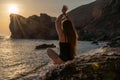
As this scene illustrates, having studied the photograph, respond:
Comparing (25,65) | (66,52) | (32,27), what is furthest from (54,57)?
(32,27)

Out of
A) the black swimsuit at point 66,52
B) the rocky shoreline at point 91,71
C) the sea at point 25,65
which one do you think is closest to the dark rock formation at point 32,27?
the sea at point 25,65

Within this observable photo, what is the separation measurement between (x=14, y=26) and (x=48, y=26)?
19.0 meters

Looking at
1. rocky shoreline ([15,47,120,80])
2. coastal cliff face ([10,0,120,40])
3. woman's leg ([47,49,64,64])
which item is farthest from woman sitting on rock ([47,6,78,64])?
coastal cliff face ([10,0,120,40])

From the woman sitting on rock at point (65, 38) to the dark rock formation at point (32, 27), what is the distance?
140m

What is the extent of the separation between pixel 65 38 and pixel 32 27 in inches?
5945

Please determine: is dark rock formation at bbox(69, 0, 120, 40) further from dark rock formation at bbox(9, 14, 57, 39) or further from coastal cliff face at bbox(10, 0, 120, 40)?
dark rock formation at bbox(9, 14, 57, 39)

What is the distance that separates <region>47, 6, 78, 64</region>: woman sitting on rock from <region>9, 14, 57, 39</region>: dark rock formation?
140 metres

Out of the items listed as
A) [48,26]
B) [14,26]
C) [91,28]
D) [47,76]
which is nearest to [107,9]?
[91,28]

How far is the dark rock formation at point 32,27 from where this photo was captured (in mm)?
156500

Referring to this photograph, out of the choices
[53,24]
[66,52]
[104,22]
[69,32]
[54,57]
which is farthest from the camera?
[53,24]

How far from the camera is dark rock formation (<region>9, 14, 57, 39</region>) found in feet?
513

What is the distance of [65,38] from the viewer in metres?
9.91

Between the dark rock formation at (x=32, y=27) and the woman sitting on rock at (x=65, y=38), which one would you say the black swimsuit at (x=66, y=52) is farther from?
the dark rock formation at (x=32, y=27)

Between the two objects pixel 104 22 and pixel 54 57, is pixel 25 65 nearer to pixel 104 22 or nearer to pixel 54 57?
pixel 54 57
